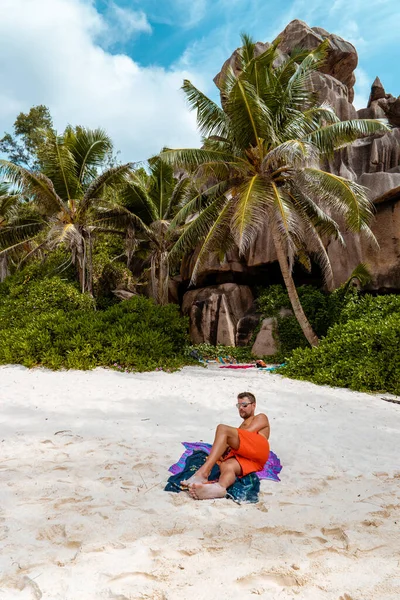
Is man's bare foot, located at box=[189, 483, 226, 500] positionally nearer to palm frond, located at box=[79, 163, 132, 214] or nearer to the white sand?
the white sand

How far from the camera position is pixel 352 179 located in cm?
1608

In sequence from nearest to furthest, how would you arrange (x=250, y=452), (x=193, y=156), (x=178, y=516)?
1. (x=178, y=516)
2. (x=250, y=452)
3. (x=193, y=156)

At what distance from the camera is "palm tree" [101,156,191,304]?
15.8m

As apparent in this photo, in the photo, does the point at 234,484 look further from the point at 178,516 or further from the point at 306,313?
the point at 306,313

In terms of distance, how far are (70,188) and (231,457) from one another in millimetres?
13150

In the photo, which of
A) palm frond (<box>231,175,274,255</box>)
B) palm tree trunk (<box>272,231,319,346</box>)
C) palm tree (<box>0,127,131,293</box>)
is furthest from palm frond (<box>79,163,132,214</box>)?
palm tree trunk (<box>272,231,319,346</box>)

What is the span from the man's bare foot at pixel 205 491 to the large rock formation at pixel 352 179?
11644 mm

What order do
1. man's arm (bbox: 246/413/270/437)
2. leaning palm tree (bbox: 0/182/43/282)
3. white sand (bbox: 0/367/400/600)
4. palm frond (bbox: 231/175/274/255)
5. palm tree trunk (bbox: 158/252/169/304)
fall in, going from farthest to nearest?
palm tree trunk (bbox: 158/252/169/304)
leaning palm tree (bbox: 0/182/43/282)
palm frond (bbox: 231/175/274/255)
man's arm (bbox: 246/413/270/437)
white sand (bbox: 0/367/400/600)

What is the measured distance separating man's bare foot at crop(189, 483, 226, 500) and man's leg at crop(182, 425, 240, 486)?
0.24 feet

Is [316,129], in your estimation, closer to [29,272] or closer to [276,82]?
[276,82]

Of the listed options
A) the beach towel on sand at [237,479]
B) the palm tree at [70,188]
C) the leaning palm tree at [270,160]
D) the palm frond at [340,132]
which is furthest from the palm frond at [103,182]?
the beach towel on sand at [237,479]

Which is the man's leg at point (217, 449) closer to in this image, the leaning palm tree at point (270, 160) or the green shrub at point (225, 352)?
the leaning palm tree at point (270, 160)

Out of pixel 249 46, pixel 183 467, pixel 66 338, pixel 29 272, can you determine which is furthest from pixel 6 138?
pixel 183 467

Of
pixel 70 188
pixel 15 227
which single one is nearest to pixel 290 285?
pixel 70 188
